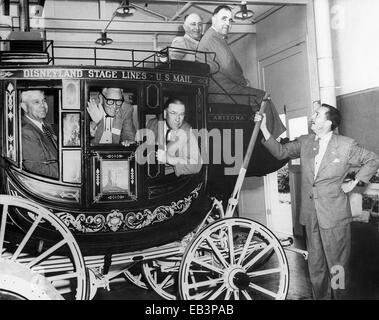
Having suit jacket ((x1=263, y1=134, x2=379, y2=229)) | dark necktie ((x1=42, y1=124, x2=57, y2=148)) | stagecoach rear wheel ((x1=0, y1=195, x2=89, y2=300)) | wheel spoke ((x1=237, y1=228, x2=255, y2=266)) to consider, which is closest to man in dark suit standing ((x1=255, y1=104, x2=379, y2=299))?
suit jacket ((x1=263, y1=134, x2=379, y2=229))

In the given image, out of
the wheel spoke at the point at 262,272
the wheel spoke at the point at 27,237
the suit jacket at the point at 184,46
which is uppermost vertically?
the suit jacket at the point at 184,46

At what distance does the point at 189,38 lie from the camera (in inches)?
106

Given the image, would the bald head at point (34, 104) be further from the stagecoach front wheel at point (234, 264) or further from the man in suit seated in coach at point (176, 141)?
the stagecoach front wheel at point (234, 264)

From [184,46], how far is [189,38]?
0.06 metres

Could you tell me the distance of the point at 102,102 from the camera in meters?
2.38

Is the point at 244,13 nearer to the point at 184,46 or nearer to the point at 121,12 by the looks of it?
the point at 184,46

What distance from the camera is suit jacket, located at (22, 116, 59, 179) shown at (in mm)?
2252

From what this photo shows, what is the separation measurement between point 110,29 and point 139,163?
2.69 feet

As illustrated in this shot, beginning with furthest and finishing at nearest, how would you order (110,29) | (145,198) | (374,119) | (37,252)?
(374,119) → (110,29) → (145,198) → (37,252)

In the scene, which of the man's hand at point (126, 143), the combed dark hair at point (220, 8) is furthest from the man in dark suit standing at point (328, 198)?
the man's hand at point (126, 143)

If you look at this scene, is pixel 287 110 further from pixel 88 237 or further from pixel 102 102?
pixel 88 237

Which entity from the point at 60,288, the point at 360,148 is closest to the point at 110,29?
the point at 60,288

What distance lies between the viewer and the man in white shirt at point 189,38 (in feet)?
8.71

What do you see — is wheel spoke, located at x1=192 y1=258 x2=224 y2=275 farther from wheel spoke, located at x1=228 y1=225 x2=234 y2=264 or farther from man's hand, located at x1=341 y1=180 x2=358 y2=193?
man's hand, located at x1=341 y1=180 x2=358 y2=193
